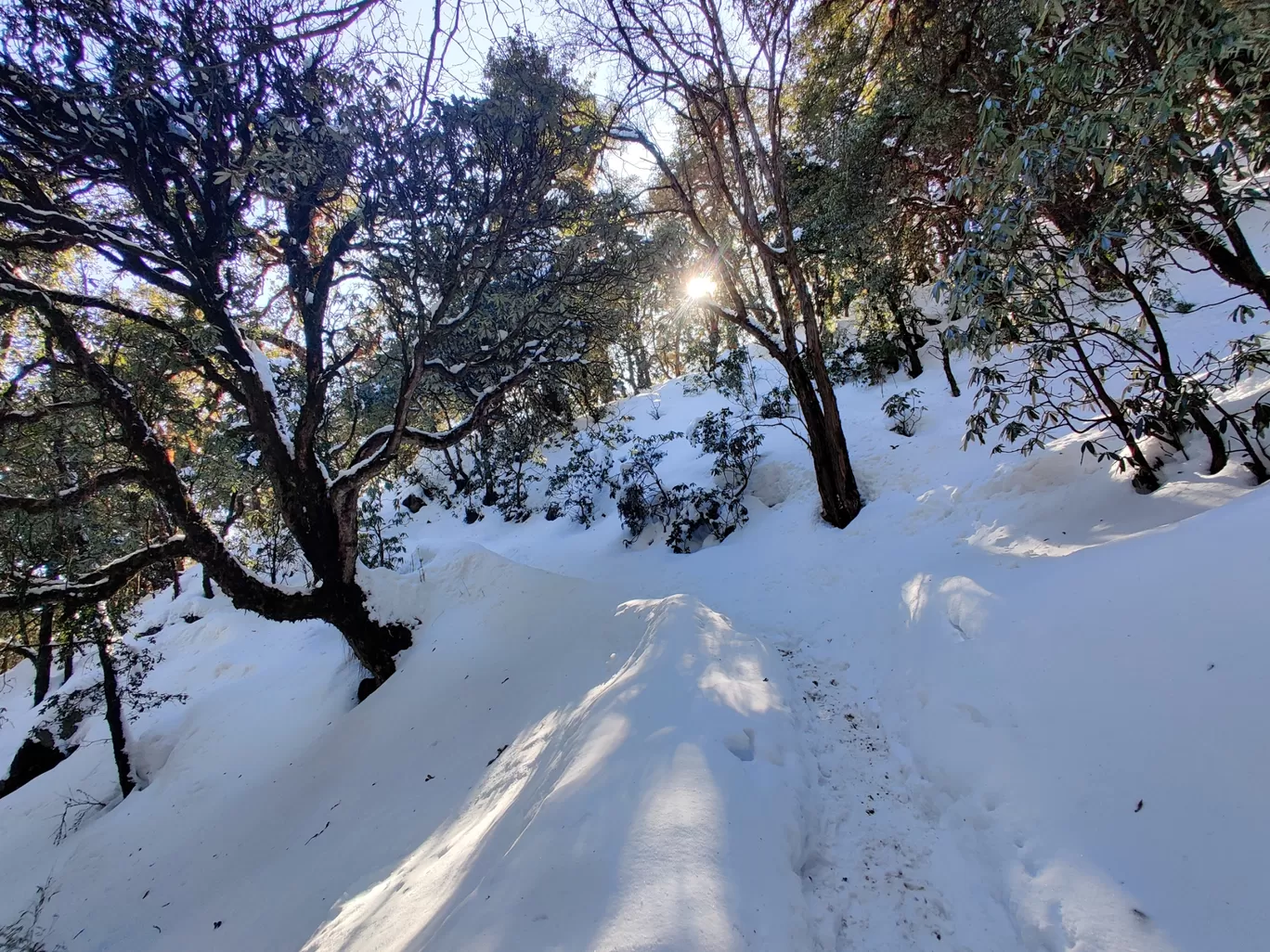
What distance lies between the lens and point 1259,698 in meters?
2.09

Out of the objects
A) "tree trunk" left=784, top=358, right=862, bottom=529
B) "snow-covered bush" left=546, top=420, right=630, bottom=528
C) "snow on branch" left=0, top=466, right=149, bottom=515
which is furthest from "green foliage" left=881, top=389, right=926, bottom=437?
"snow on branch" left=0, top=466, right=149, bottom=515

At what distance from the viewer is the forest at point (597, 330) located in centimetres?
270

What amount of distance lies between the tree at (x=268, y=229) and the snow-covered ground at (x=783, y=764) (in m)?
2.06

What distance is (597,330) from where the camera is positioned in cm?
745

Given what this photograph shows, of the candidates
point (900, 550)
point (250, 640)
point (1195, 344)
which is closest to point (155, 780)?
point (250, 640)

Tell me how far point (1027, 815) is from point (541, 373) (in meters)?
6.32

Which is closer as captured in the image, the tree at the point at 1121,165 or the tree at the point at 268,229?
the tree at the point at 1121,165

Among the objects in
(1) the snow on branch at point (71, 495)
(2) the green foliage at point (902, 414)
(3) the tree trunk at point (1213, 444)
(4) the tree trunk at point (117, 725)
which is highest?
(1) the snow on branch at point (71, 495)

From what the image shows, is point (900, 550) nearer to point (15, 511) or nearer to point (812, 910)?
point (812, 910)

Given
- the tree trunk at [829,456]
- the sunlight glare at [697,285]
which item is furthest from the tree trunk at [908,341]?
the sunlight glare at [697,285]

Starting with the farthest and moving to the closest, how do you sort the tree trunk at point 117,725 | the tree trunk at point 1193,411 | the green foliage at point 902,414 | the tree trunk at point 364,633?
the green foliage at point 902,414, the tree trunk at point 117,725, the tree trunk at point 364,633, the tree trunk at point 1193,411

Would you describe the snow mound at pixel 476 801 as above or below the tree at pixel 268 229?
below

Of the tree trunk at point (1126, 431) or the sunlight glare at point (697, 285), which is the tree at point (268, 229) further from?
the tree trunk at point (1126, 431)

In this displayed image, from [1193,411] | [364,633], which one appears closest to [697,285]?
[1193,411]
